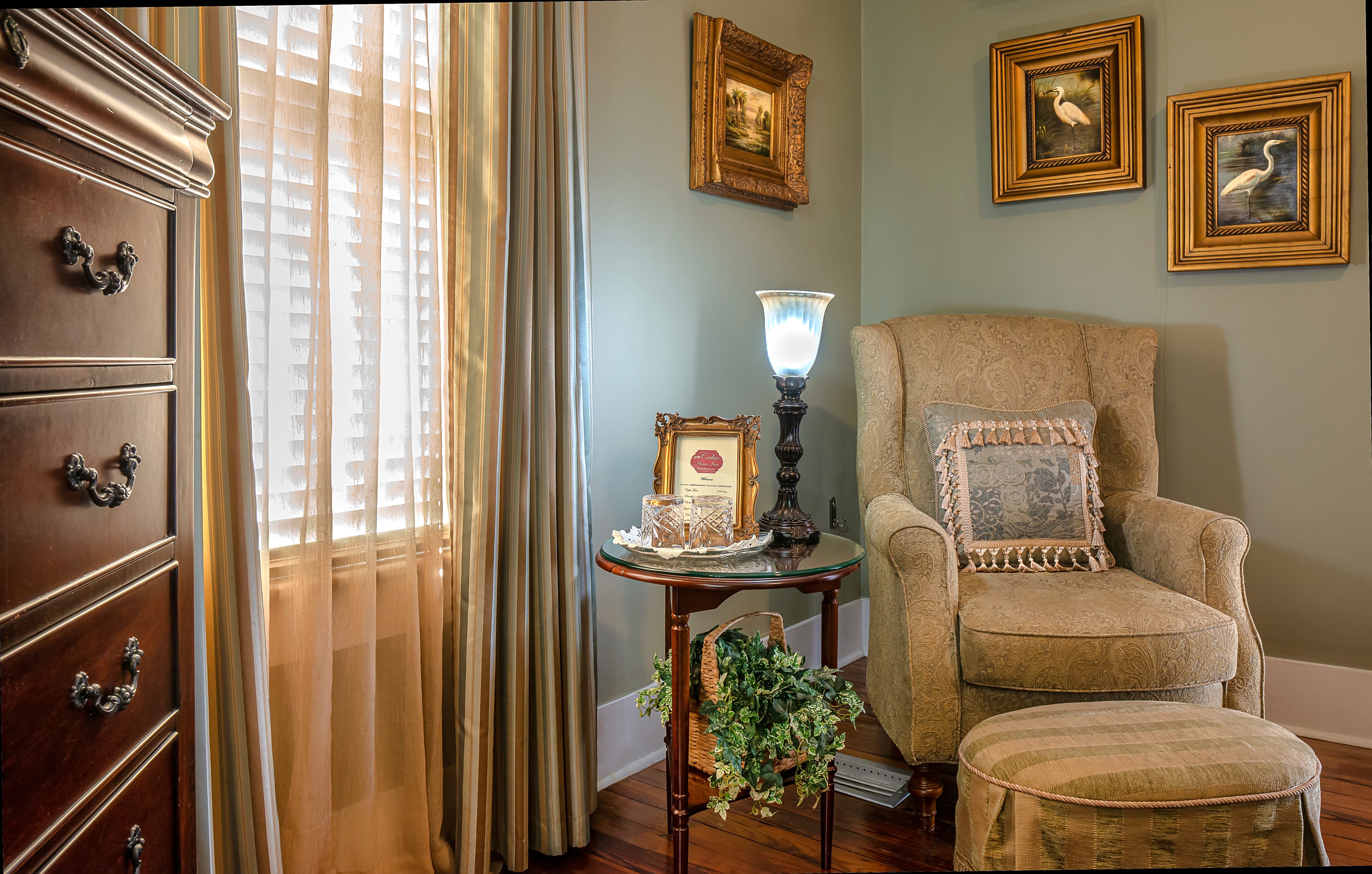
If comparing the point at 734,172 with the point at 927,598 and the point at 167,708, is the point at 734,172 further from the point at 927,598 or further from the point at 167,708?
the point at 167,708

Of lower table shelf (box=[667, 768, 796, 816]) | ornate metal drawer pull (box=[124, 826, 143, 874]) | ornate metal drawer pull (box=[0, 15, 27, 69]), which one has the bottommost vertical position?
lower table shelf (box=[667, 768, 796, 816])

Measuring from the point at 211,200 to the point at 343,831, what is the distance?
112 cm

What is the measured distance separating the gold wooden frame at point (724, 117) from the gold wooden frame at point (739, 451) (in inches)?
32.8

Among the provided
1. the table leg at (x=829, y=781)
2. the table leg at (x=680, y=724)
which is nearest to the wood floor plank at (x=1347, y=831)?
the table leg at (x=829, y=781)

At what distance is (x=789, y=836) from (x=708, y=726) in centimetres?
38

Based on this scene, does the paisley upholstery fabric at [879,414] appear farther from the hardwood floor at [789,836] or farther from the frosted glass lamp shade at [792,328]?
the hardwood floor at [789,836]

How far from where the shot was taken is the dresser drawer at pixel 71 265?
63 cm

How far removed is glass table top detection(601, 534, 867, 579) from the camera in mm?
1600

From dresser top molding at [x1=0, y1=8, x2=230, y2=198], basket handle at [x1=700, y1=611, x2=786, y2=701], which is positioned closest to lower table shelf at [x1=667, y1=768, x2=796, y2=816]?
basket handle at [x1=700, y1=611, x2=786, y2=701]

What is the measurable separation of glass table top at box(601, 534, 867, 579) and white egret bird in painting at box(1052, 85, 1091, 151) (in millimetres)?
1783

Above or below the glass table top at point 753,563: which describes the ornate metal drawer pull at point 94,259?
above

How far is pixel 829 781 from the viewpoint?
5.60 feet

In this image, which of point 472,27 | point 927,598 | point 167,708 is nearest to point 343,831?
point 167,708

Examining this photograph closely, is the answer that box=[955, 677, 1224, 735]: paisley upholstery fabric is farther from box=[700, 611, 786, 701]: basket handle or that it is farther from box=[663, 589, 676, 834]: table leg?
box=[663, 589, 676, 834]: table leg
